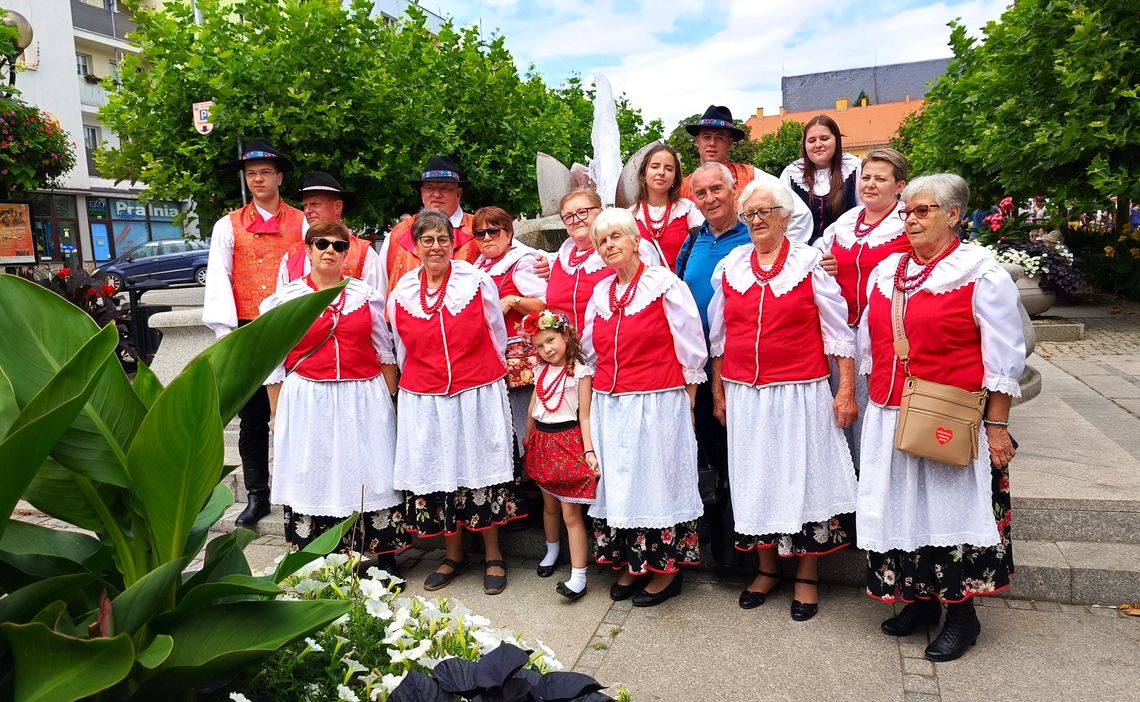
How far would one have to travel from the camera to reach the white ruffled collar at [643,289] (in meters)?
3.86

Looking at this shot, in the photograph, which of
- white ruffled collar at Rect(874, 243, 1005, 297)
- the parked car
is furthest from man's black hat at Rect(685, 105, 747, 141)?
the parked car

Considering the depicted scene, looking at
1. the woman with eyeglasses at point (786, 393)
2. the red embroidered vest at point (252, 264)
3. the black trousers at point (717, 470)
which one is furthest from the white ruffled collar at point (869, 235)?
the red embroidered vest at point (252, 264)

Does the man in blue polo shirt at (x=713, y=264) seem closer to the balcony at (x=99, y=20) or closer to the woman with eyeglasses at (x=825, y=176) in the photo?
the woman with eyeglasses at (x=825, y=176)

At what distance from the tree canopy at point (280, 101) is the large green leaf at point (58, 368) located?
5602 mm

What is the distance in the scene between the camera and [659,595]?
3.99m

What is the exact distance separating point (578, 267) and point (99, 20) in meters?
35.9

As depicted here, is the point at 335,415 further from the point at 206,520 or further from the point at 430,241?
the point at 206,520

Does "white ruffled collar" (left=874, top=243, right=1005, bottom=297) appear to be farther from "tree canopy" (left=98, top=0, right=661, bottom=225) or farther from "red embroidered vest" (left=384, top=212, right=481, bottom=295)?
"tree canopy" (left=98, top=0, right=661, bottom=225)

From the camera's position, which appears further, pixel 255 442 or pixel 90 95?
pixel 90 95

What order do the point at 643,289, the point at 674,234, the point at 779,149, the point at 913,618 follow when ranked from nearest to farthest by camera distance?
the point at 913,618 → the point at 643,289 → the point at 674,234 → the point at 779,149

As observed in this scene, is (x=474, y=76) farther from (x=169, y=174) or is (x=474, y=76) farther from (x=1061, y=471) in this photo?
(x=1061, y=471)

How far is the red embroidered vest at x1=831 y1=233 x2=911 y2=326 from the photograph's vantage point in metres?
3.92

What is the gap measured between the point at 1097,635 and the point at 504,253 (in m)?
3.32

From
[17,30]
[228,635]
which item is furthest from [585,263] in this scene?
[17,30]
